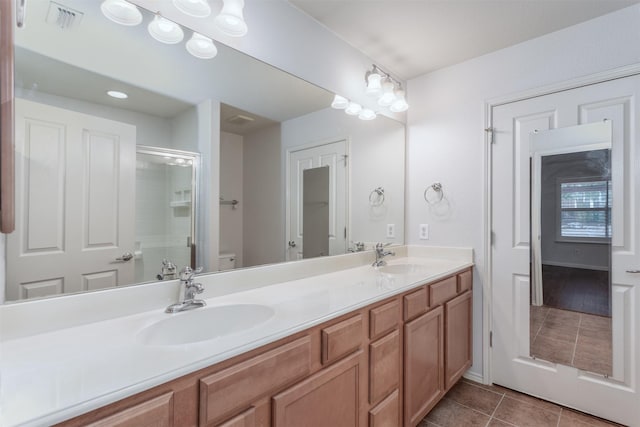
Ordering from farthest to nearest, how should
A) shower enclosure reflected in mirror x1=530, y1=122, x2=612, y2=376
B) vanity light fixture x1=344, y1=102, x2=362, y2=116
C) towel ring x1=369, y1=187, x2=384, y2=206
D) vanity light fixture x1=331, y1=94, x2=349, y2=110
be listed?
towel ring x1=369, y1=187, x2=384, y2=206 < vanity light fixture x1=344, y1=102, x2=362, y2=116 < vanity light fixture x1=331, y1=94, x2=349, y2=110 < shower enclosure reflected in mirror x1=530, y1=122, x2=612, y2=376

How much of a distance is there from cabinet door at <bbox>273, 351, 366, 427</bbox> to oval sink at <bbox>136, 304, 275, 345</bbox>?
27 cm

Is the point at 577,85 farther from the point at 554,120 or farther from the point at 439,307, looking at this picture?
the point at 439,307

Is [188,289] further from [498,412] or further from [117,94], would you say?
Answer: [498,412]

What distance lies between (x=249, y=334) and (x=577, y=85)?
2299mm

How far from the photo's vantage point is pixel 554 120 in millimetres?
1922

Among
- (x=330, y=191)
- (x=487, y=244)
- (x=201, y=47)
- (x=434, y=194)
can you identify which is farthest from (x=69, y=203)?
(x=487, y=244)

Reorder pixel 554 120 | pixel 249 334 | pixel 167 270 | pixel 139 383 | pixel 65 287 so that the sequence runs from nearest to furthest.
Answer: pixel 139 383
pixel 249 334
pixel 65 287
pixel 167 270
pixel 554 120

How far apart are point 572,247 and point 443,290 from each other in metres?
0.86

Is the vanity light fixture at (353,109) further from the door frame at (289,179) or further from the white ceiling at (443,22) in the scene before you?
the white ceiling at (443,22)

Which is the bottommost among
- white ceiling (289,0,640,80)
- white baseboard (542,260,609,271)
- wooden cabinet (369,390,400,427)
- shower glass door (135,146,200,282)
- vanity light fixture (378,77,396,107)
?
wooden cabinet (369,390,400,427)

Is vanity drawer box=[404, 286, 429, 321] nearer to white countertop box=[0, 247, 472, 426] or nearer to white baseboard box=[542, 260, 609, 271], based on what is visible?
white countertop box=[0, 247, 472, 426]

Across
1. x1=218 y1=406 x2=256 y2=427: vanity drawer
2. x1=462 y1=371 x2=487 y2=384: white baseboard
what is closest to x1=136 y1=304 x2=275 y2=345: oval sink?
x1=218 y1=406 x2=256 y2=427: vanity drawer

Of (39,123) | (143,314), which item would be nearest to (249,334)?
(143,314)

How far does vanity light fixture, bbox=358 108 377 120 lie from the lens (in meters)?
2.14
